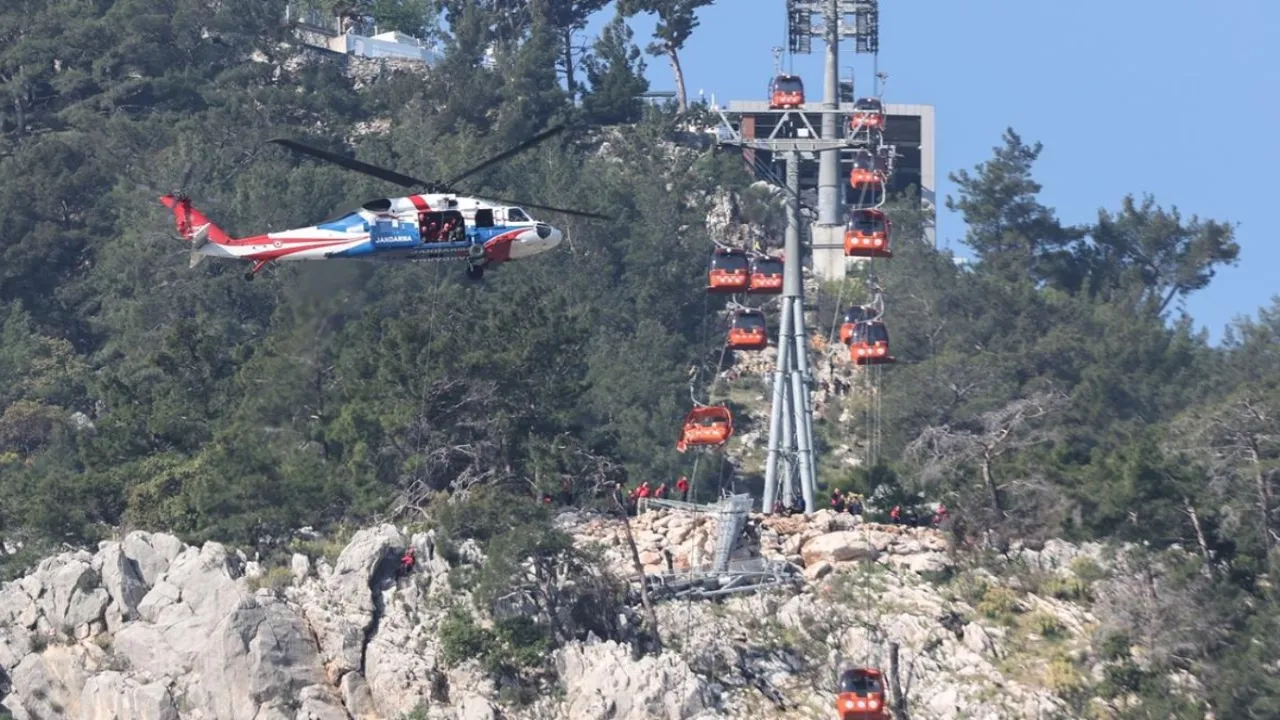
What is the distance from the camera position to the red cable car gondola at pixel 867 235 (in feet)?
257

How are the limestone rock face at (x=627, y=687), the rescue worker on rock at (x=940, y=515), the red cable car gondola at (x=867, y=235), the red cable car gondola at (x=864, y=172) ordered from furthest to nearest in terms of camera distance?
the red cable car gondola at (x=864, y=172) < the red cable car gondola at (x=867, y=235) < the rescue worker on rock at (x=940, y=515) < the limestone rock face at (x=627, y=687)

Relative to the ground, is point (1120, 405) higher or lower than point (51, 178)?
lower

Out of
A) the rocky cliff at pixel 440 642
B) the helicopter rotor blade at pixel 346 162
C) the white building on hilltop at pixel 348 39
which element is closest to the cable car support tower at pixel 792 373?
the rocky cliff at pixel 440 642

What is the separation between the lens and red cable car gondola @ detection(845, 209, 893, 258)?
78312 millimetres

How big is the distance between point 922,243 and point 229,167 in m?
27.7

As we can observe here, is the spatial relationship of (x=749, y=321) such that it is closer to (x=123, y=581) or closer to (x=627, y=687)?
(x=627, y=687)

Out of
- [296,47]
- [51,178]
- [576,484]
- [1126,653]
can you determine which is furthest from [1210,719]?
[296,47]

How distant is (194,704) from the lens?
64.9m

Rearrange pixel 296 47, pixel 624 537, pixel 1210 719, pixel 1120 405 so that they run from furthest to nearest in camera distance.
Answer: pixel 296 47
pixel 1120 405
pixel 624 537
pixel 1210 719

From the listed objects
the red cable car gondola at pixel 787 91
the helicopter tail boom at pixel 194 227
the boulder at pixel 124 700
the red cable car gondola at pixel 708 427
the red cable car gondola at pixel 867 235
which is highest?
the helicopter tail boom at pixel 194 227

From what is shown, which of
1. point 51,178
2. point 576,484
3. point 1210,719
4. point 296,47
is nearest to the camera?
point 1210,719

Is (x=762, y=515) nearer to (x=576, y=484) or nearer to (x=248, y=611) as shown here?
(x=576, y=484)

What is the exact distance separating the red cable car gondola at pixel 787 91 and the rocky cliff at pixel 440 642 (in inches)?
1318

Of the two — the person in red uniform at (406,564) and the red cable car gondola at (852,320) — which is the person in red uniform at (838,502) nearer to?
the red cable car gondola at (852,320)
